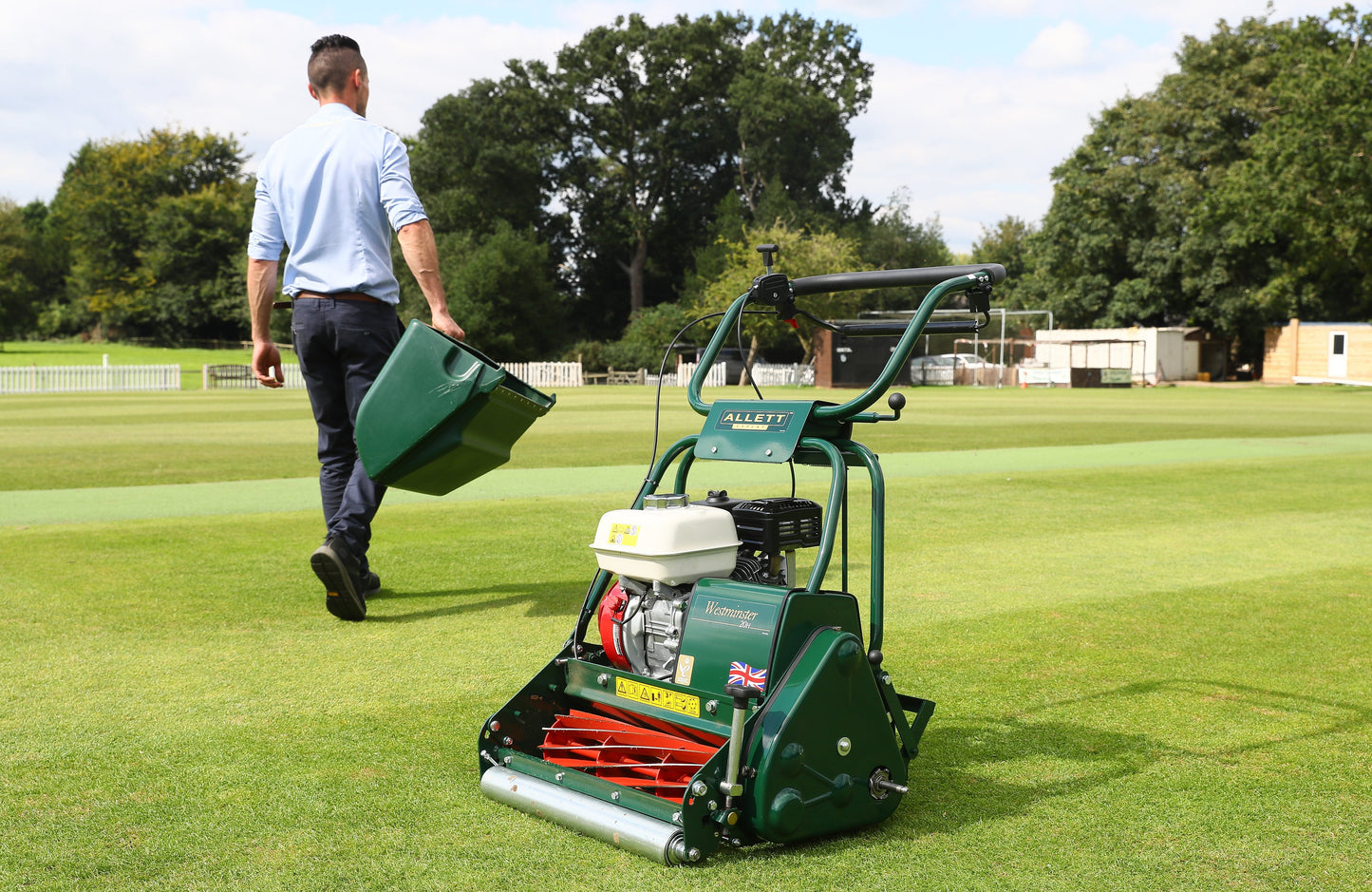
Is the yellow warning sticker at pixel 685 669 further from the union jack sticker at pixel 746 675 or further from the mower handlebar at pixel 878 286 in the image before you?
the mower handlebar at pixel 878 286

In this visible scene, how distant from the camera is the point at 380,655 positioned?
4531 mm

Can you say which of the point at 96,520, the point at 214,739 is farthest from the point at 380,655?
the point at 96,520

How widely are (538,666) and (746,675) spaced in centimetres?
170

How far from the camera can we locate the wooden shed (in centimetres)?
5297

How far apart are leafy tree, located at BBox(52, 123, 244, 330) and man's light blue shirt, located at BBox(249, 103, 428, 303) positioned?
255 feet

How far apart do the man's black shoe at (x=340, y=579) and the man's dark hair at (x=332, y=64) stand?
83.1 inches

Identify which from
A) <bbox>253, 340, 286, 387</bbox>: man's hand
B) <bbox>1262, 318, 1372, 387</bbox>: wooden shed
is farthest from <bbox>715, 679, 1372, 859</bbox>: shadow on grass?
<bbox>1262, 318, 1372, 387</bbox>: wooden shed

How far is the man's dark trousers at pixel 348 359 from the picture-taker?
5.14 metres

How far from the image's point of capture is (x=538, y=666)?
436cm

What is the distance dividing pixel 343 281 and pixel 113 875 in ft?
10.3

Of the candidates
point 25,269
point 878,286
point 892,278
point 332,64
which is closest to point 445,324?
point 332,64

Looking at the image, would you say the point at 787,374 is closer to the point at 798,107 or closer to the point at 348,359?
the point at 798,107

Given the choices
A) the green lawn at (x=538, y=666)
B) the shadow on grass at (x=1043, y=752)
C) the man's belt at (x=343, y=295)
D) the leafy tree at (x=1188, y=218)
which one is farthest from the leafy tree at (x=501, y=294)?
the shadow on grass at (x=1043, y=752)

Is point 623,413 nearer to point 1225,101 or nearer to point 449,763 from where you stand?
point 449,763
